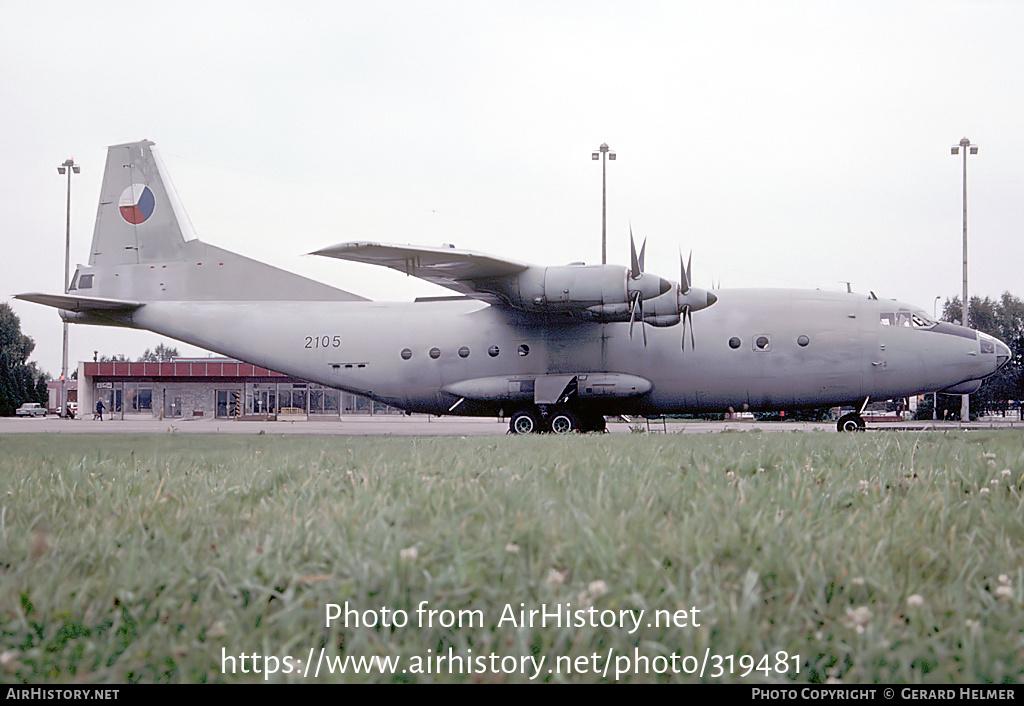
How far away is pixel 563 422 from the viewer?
17.3 meters

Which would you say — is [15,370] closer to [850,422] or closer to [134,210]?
[134,210]

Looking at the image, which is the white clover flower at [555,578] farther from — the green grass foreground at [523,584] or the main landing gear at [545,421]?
the main landing gear at [545,421]

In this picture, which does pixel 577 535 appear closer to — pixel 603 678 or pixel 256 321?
pixel 603 678

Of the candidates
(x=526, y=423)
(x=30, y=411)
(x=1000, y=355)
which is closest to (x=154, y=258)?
(x=526, y=423)

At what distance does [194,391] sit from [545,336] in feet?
152

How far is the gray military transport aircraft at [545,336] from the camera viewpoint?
1625 cm

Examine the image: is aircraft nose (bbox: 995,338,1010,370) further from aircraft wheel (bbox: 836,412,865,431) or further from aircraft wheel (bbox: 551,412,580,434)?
aircraft wheel (bbox: 551,412,580,434)

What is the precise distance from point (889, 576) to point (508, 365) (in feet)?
50.2

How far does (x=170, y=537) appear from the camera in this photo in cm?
298

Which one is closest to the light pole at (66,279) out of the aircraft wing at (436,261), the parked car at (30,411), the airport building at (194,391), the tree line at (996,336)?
the airport building at (194,391)

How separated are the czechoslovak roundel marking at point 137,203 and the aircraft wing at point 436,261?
8271 mm

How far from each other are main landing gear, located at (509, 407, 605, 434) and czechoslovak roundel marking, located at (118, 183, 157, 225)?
1243 cm

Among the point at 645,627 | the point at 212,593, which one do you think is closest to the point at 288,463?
the point at 212,593
